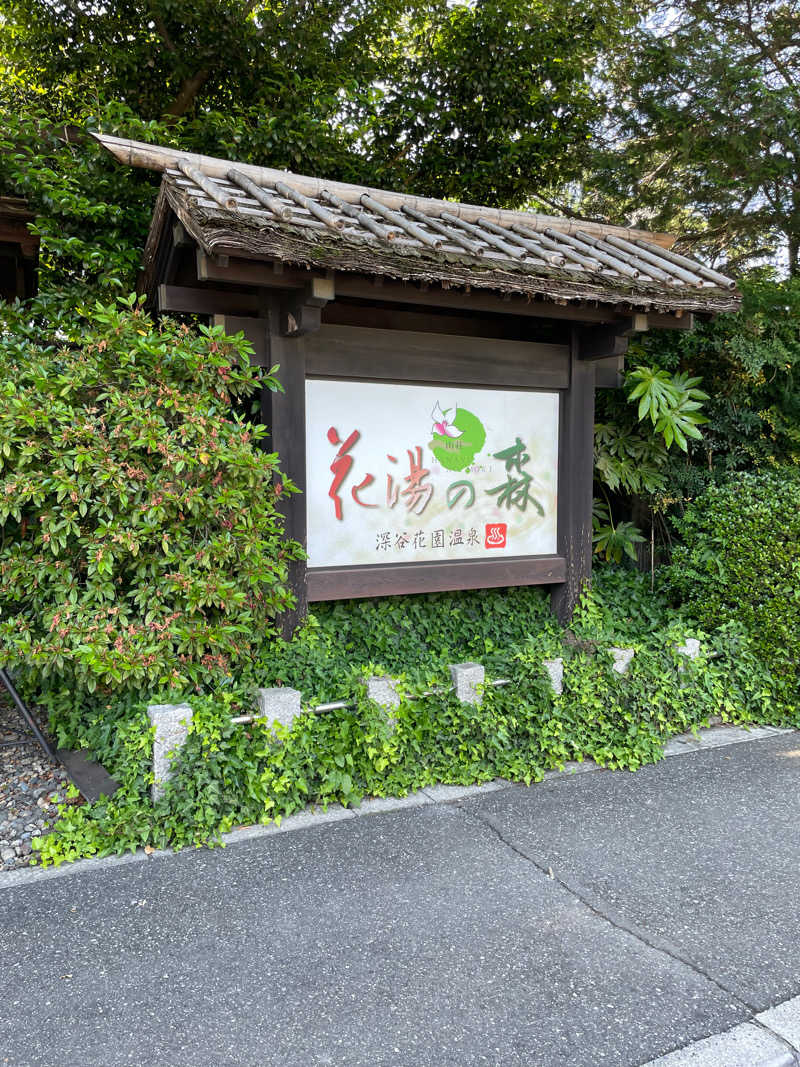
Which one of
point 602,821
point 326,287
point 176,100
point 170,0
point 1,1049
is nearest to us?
point 1,1049

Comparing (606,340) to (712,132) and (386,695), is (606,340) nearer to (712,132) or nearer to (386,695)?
(386,695)

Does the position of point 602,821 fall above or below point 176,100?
below

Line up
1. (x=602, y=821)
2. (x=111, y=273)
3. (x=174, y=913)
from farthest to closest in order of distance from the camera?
(x=111, y=273)
(x=602, y=821)
(x=174, y=913)

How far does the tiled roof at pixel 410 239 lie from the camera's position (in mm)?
3805

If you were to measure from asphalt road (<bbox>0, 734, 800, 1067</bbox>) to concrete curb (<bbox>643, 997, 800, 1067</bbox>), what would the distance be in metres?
0.04

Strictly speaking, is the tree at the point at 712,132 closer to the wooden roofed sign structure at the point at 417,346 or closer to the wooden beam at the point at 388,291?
the wooden roofed sign structure at the point at 417,346

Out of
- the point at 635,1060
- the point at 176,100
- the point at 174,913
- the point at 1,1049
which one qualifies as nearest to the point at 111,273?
the point at 176,100

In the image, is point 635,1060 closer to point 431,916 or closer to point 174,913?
point 431,916

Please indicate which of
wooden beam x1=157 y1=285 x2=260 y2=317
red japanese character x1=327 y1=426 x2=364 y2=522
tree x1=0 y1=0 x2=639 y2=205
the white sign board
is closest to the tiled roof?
wooden beam x1=157 y1=285 x2=260 y2=317

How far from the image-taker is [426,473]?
5.12 m

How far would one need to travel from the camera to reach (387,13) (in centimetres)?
963

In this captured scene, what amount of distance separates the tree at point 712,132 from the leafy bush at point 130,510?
22.4 ft

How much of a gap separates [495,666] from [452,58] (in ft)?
27.6

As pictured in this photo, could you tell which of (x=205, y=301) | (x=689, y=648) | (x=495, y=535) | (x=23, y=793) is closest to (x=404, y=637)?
(x=495, y=535)
